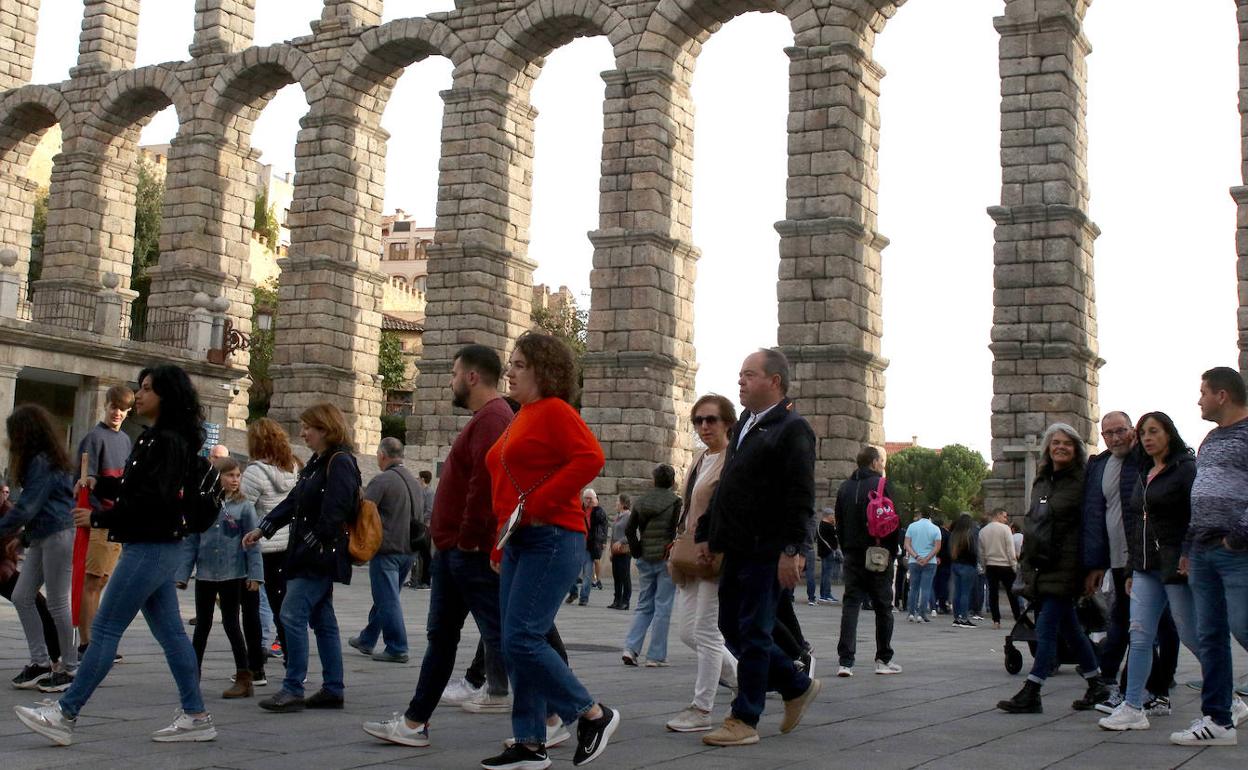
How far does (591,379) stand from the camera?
77.2 feet

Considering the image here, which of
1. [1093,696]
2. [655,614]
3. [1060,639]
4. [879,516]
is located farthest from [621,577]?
[1093,696]

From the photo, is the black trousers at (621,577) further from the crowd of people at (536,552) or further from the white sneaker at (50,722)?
the white sneaker at (50,722)

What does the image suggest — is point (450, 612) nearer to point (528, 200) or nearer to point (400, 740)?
point (400, 740)

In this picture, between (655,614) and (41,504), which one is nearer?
(41,504)

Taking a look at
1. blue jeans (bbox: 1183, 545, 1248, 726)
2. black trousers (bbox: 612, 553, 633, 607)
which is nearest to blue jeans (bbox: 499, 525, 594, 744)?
blue jeans (bbox: 1183, 545, 1248, 726)

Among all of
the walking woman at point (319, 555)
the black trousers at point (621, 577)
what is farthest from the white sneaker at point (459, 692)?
the black trousers at point (621, 577)

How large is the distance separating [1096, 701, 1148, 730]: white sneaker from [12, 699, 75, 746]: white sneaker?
16.1 ft

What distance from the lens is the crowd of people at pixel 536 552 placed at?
5.86 meters

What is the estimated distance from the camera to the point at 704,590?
7066mm

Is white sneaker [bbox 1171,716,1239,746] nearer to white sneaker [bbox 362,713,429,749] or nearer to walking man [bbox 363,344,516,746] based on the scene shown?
walking man [bbox 363,344,516,746]

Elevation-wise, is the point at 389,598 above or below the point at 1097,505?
below

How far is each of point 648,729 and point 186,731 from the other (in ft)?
7.22

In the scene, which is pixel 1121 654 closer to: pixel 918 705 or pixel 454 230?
pixel 918 705

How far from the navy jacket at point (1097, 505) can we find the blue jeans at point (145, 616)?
4.67 m
